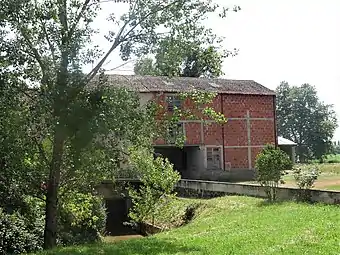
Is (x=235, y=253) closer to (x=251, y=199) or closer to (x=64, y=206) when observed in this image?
(x=64, y=206)

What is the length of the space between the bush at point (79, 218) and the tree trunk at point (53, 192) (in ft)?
6.23

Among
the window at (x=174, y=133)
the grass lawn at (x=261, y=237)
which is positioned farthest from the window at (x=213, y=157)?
the window at (x=174, y=133)

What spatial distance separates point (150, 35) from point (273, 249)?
7207 mm

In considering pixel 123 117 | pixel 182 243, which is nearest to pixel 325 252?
pixel 182 243

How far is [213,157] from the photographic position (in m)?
38.5

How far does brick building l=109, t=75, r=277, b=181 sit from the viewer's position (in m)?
37.9

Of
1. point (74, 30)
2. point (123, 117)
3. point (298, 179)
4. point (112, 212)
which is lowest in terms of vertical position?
point (112, 212)

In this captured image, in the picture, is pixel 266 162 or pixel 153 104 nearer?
pixel 153 104

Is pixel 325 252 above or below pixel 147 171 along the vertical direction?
below

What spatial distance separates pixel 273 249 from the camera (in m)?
9.97

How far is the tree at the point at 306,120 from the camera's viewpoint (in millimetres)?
66125

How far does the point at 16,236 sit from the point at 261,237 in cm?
950

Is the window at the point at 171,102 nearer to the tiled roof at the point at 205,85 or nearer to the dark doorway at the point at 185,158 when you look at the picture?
the tiled roof at the point at 205,85

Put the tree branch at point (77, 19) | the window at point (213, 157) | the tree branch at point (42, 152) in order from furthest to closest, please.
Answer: the window at point (213, 157)
the tree branch at point (42, 152)
the tree branch at point (77, 19)
